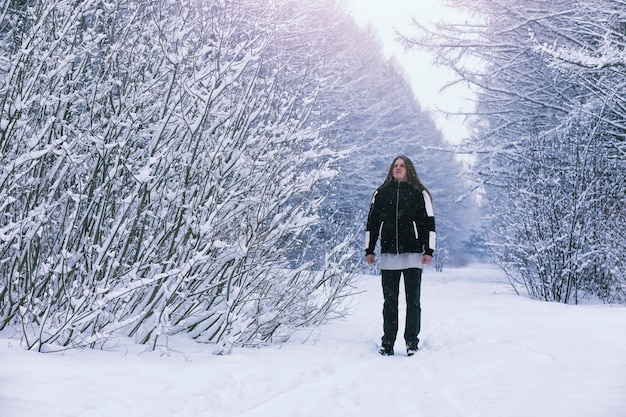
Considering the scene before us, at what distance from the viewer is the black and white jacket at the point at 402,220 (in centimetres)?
523

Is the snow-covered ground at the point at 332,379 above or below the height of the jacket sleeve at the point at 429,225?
below

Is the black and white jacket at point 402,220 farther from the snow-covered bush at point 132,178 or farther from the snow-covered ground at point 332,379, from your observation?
the snow-covered bush at point 132,178

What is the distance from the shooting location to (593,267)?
893cm

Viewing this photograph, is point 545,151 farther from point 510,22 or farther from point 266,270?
point 266,270

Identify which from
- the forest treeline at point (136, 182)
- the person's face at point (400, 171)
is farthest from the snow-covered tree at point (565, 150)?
the forest treeline at point (136, 182)

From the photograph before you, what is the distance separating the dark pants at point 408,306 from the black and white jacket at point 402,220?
0.72ft

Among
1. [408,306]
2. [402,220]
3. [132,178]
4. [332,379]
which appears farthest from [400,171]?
[132,178]

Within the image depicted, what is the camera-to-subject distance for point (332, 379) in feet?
12.7

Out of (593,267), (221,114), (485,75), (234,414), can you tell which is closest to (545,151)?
(593,267)

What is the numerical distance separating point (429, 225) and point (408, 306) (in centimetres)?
72

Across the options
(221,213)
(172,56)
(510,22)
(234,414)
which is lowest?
(234,414)

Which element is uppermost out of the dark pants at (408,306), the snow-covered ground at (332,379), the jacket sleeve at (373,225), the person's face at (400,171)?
the person's face at (400,171)

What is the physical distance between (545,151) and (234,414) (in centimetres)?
766

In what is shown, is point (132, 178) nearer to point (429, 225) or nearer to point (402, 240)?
point (402, 240)
